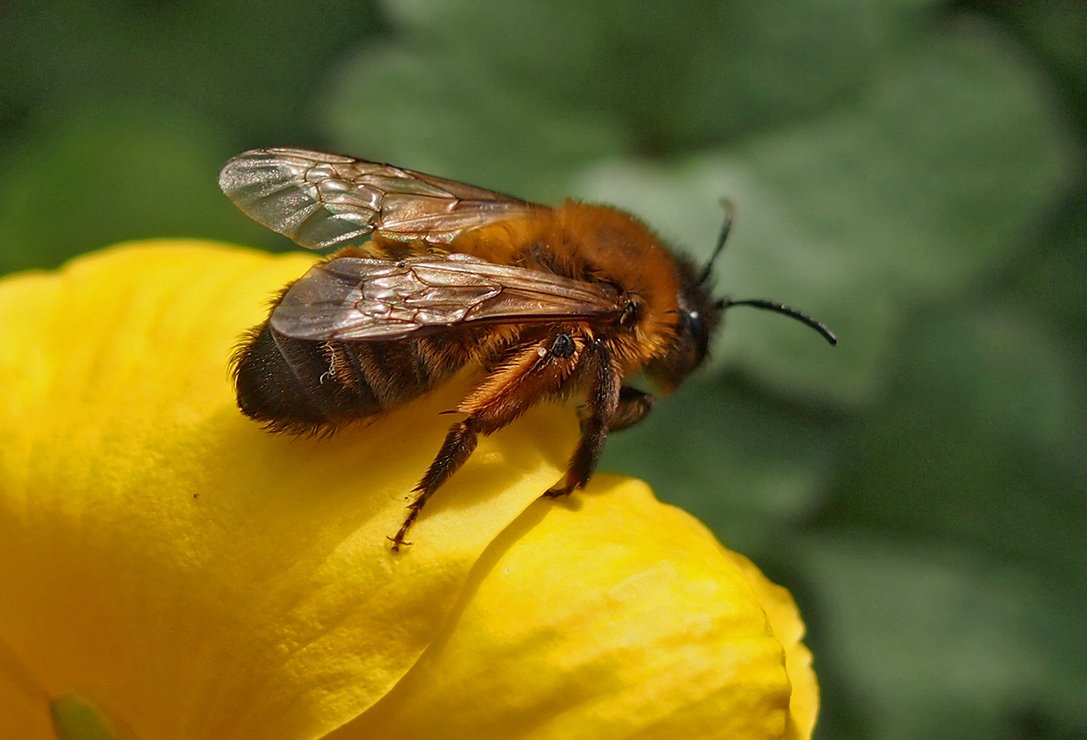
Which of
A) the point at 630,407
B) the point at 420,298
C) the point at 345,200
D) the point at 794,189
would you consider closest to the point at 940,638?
the point at 794,189

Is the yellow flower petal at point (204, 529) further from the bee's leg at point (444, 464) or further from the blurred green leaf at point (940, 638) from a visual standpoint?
the blurred green leaf at point (940, 638)

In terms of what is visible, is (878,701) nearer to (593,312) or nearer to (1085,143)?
(1085,143)

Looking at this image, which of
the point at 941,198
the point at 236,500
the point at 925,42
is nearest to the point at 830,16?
the point at 925,42

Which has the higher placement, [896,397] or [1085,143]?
[1085,143]

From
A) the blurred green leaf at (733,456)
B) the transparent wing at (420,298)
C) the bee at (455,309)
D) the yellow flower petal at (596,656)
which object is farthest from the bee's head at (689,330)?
the blurred green leaf at (733,456)

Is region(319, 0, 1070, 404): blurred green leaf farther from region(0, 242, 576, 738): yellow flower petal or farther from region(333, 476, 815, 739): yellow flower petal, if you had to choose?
region(333, 476, 815, 739): yellow flower petal

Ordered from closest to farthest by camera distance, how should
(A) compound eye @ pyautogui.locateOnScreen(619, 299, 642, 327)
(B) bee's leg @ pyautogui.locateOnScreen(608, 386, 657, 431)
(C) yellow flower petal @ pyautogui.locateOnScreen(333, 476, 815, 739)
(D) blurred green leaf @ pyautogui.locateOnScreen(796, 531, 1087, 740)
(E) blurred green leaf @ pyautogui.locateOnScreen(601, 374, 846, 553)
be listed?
(C) yellow flower petal @ pyautogui.locateOnScreen(333, 476, 815, 739) < (A) compound eye @ pyautogui.locateOnScreen(619, 299, 642, 327) < (B) bee's leg @ pyautogui.locateOnScreen(608, 386, 657, 431) < (E) blurred green leaf @ pyautogui.locateOnScreen(601, 374, 846, 553) < (D) blurred green leaf @ pyautogui.locateOnScreen(796, 531, 1087, 740)

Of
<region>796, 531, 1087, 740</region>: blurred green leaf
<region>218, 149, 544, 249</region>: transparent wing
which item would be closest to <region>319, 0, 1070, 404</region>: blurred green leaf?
<region>796, 531, 1087, 740</region>: blurred green leaf
